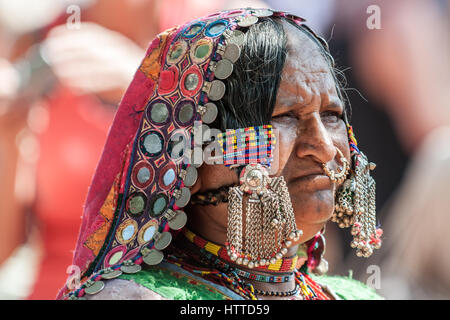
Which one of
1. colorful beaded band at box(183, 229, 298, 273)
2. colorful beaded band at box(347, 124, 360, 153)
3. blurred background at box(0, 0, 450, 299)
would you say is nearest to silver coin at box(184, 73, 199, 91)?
colorful beaded band at box(183, 229, 298, 273)

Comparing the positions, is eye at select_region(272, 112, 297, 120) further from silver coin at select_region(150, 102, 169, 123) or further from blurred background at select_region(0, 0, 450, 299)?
blurred background at select_region(0, 0, 450, 299)

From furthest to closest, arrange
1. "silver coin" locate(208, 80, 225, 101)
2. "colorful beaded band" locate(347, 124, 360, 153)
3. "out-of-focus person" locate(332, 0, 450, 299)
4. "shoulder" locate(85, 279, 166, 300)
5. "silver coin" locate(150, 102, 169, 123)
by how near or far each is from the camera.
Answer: "out-of-focus person" locate(332, 0, 450, 299)
"colorful beaded band" locate(347, 124, 360, 153)
"silver coin" locate(150, 102, 169, 123)
"silver coin" locate(208, 80, 225, 101)
"shoulder" locate(85, 279, 166, 300)

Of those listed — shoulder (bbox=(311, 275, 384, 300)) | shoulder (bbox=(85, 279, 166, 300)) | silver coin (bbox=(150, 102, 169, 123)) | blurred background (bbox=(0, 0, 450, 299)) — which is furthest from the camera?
blurred background (bbox=(0, 0, 450, 299))

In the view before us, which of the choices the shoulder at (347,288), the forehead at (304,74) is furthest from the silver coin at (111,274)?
the shoulder at (347,288)

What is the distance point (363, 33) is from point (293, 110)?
392 centimetres

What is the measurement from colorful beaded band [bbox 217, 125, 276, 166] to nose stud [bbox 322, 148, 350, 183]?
0.76 feet

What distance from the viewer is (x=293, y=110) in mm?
2154

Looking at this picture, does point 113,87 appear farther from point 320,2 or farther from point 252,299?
point 252,299

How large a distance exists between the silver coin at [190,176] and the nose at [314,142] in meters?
0.37

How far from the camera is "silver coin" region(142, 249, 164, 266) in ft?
6.77

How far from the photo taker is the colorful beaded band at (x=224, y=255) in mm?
2222

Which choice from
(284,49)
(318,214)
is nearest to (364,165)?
(318,214)

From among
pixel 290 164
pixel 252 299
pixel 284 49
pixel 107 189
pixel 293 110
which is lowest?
pixel 252 299

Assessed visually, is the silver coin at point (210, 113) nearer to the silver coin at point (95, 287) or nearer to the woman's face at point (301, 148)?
the woman's face at point (301, 148)
